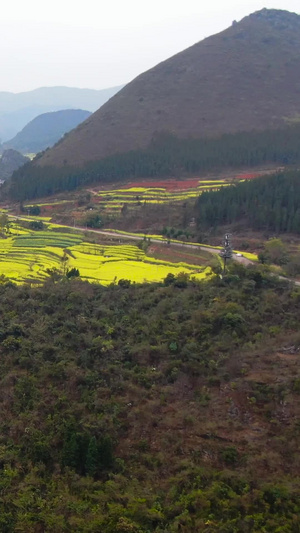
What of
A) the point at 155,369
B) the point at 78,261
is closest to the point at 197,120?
the point at 78,261

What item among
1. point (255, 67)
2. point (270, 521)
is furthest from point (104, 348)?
point (255, 67)

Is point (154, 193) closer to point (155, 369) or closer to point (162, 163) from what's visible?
point (162, 163)

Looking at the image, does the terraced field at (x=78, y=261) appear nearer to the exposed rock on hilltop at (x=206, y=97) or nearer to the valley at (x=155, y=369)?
the valley at (x=155, y=369)

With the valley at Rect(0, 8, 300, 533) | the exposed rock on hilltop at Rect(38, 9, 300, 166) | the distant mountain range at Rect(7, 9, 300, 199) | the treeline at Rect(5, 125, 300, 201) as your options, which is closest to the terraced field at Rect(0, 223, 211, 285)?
the valley at Rect(0, 8, 300, 533)

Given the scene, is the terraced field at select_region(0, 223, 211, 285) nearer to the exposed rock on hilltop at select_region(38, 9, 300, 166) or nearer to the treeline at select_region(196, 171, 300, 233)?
the treeline at select_region(196, 171, 300, 233)

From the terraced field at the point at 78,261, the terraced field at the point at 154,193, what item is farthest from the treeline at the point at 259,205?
the terraced field at the point at 78,261

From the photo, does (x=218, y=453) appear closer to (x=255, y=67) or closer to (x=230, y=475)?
(x=230, y=475)
